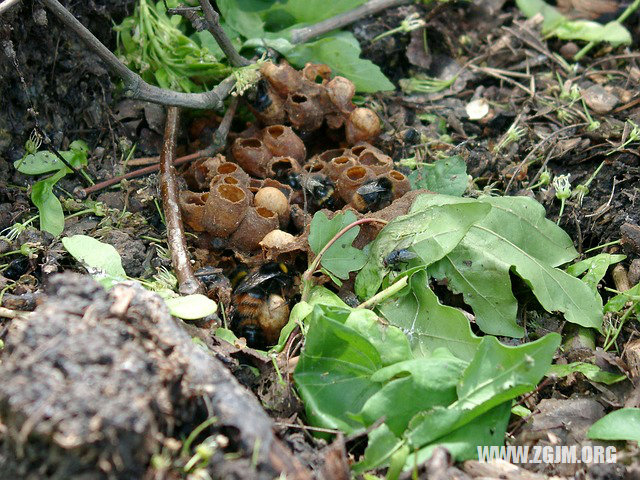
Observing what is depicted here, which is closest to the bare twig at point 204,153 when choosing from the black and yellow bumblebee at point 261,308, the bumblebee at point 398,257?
the black and yellow bumblebee at point 261,308

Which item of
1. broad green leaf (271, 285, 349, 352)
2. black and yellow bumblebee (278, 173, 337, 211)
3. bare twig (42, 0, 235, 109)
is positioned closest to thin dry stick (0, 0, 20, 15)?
bare twig (42, 0, 235, 109)

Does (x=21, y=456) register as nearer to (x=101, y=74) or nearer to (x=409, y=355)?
(x=409, y=355)

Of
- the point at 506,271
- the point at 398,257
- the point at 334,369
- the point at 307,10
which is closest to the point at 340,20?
the point at 307,10

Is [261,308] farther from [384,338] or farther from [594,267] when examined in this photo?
[594,267]

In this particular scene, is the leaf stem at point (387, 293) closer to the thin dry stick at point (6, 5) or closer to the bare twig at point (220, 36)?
the bare twig at point (220, 36)

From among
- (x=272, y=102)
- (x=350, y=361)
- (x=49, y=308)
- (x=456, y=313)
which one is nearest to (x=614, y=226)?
(x=456, y=313)
